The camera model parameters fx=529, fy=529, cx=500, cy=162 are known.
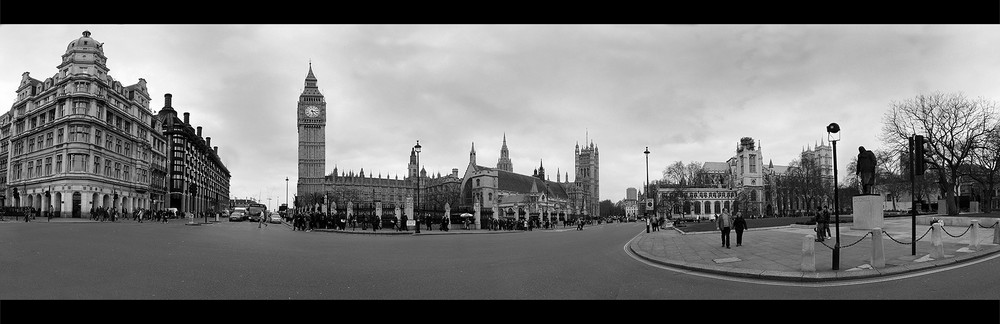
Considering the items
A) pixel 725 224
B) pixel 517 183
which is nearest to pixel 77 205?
pixel 725 224

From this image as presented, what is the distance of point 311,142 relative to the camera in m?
142

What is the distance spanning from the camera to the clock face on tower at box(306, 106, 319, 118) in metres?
142

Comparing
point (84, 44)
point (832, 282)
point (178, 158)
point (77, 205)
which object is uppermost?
point (84, 44)

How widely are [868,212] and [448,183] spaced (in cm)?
11936

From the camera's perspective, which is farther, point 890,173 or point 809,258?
point 890,173

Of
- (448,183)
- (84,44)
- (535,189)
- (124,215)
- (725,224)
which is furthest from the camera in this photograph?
(448,183)

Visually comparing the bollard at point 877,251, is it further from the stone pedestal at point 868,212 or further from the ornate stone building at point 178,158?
the ornate stone building at point 178,158

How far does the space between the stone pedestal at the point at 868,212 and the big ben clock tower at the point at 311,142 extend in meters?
133

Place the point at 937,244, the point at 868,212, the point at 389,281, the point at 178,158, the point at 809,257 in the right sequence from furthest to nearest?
the point at 178,158 < the point at 868,212 < the point at 937,244 < the point at 809,257 < the point at 389,281

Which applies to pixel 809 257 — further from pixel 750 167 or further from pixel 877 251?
pixel 750 167

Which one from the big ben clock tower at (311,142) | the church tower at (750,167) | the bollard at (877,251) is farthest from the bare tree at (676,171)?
the bollard at (877,251)
